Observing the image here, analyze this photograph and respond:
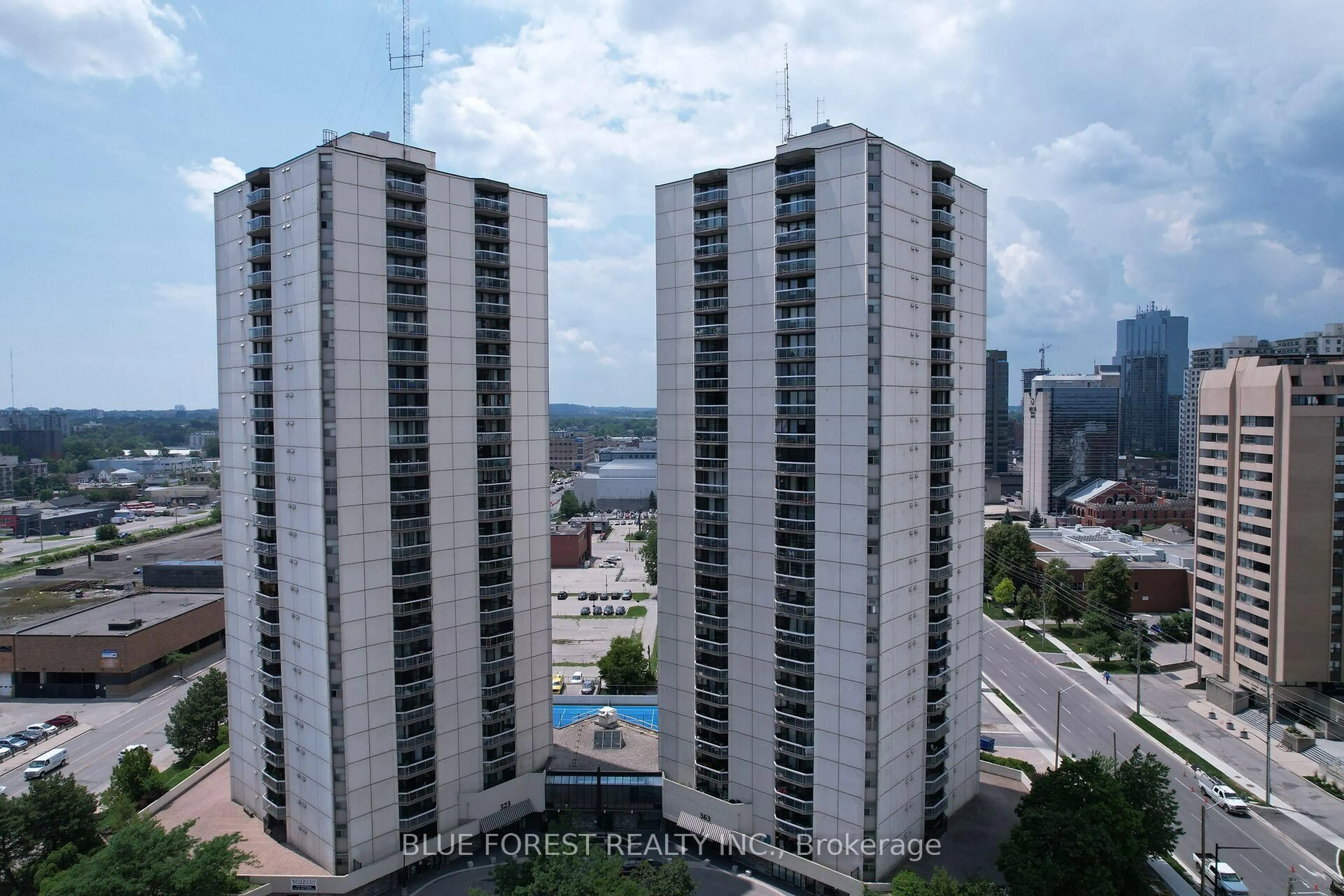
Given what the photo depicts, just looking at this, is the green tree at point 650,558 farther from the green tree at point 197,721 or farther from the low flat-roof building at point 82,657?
the low flat-roof building at point 82,657

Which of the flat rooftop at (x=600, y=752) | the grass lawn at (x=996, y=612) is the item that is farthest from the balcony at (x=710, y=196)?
the grass lawn at (x=996, y=612)

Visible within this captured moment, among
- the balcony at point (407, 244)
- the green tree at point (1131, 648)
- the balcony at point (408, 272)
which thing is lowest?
the green tree at point (1131, 648)

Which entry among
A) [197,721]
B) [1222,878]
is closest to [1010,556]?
[1222,878]

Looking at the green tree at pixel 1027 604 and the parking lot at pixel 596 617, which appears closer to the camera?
the parking lot at pixel 596 617

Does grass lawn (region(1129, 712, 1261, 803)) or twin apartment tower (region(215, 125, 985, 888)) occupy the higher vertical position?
twin apartment tower (region(215, 125, 985, 888))

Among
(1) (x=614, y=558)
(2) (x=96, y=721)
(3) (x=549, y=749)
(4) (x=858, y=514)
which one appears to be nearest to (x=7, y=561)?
(2) (x=96, y=721)

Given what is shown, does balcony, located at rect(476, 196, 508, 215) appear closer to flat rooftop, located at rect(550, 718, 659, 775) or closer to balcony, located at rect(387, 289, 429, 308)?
balcony, located at rect(387, 289, 429, 308)

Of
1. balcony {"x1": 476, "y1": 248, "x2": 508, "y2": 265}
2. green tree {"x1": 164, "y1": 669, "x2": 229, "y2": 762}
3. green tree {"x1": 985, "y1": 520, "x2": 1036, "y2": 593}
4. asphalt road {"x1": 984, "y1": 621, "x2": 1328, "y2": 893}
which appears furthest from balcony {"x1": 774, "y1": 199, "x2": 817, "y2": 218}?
green tree {"x1": 985, "y1": 520, "x2": 1036, "y2": 593}

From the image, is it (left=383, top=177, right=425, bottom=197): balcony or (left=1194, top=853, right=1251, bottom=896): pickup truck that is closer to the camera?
(left=383, top=177, right=425, bottom=197): balcony

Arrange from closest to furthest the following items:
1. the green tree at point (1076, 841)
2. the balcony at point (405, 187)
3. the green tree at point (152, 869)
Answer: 1. the green tree at point (152, 869)
2. the green tree at point (1076, 841)
3. the balcony at point (405, 187)
